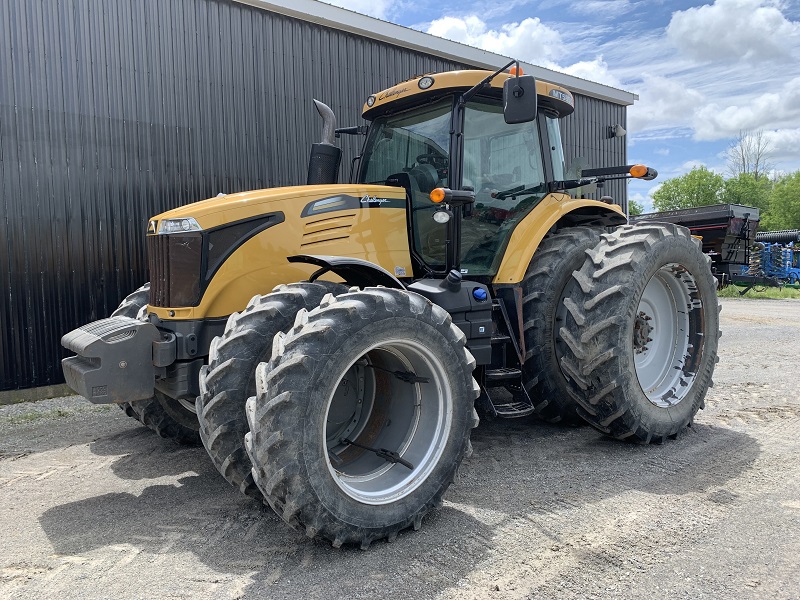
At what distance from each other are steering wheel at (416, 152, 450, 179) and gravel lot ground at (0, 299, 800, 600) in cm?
204

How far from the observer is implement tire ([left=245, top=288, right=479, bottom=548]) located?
9.29 ft

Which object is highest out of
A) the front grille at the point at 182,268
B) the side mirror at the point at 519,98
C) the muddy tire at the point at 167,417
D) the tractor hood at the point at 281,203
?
the side mirror at the point at 519,98

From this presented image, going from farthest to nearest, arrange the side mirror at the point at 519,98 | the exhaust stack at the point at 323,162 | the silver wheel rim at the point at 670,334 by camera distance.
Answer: the exhaust stack at the point at 323,162, the silver wheel rim at the point at 670,334, the side mirror at the point at 519,98

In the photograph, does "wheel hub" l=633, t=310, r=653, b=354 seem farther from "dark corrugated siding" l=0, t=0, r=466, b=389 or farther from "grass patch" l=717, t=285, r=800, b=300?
"grass patch" l=717, t=285, r=800, b=300

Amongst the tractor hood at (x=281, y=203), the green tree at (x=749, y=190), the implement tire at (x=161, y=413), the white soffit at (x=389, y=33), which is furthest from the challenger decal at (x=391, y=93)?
the green tree at (x=749, y=190)

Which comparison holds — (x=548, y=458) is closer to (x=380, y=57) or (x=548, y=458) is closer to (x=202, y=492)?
(x=202, y=492)

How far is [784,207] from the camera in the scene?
158 feet

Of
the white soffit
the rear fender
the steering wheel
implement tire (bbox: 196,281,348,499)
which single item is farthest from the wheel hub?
the white soffit

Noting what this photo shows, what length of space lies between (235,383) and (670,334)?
12.0 ft

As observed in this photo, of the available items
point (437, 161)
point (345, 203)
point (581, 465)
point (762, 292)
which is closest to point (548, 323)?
point (581, 465)

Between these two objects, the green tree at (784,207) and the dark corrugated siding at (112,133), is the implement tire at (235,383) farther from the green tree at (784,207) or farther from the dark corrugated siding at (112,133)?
the green tree at (784,207)

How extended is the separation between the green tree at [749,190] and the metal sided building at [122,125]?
53.8 meters

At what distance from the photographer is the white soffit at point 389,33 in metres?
8.42

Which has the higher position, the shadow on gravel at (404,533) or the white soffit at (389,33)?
the white soffit at (389,33)
